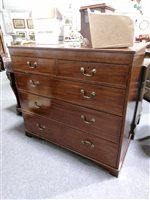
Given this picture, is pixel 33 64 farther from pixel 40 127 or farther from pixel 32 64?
pixel 40 127

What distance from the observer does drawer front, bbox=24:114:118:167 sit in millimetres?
1161

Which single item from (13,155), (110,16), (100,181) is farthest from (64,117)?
(110,16)

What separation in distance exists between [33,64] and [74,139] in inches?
28.4

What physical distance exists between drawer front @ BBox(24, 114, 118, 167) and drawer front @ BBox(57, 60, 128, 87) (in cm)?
48

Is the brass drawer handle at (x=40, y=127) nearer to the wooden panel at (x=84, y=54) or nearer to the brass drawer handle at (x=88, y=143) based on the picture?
the brass drawer handle at (x=88, y=143)

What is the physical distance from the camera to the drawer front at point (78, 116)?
1035 mm

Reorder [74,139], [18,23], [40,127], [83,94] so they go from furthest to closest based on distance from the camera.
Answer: [18,23] < [40,127] < [74,139] < [83,94]

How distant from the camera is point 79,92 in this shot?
3.50 ft

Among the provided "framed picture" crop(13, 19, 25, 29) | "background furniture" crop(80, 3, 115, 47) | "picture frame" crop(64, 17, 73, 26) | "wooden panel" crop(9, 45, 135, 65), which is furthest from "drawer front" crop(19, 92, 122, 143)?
"framed picture" crop(13, 19, 25, 29)

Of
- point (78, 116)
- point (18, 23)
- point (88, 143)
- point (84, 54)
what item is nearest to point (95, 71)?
point (84, 54)

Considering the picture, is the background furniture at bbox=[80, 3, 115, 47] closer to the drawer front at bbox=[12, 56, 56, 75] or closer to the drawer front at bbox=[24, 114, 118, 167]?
the drawer front at bbox=[12, 56, 56, 75]

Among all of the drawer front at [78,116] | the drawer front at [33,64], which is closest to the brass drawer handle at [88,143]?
the drawer front at [78,116]

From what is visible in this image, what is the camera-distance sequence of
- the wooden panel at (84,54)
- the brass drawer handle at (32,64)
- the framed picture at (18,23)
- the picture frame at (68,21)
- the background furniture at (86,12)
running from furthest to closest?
the framed picture at (18,23) < the picture frame at (68,21) < the brass drawer handle at (32,64) < the background furniture at (86,12) < the wooden panel at (84,54)

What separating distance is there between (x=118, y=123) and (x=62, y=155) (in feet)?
2.38
